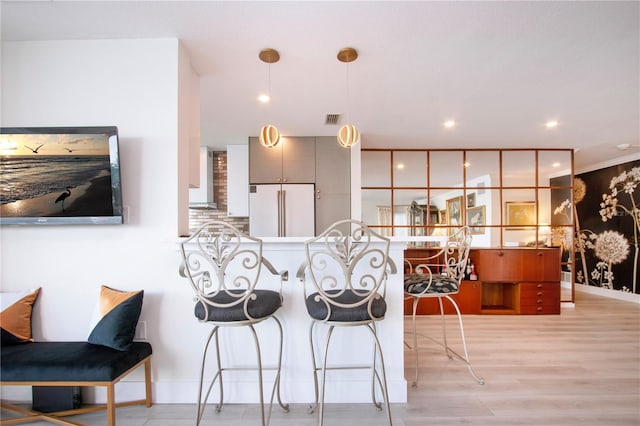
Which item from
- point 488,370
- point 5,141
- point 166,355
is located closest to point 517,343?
point 488,370

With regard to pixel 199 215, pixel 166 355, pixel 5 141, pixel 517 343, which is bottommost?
pixel 517 343

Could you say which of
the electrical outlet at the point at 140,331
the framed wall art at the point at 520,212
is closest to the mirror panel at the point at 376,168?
the framed wall art at the point at 520,212

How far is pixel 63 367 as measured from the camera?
146cm

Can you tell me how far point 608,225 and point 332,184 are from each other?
16.5ft

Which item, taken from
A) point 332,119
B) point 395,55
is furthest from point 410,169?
point 395,55

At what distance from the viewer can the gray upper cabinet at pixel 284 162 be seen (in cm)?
388

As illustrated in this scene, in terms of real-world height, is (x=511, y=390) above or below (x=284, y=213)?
below

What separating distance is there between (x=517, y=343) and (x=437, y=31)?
2930 millimetres

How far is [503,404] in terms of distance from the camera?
1.79m

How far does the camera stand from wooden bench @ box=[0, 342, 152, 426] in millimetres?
1444

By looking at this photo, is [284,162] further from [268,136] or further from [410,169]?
[410,169]

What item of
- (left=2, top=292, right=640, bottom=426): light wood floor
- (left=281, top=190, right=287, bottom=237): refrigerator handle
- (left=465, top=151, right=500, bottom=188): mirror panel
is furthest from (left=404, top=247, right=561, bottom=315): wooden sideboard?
(left=281, top=190, right=287, bottom=237): refrigerator handle

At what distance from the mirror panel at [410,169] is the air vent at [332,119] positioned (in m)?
1.51

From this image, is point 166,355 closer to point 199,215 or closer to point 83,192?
point 83,192
